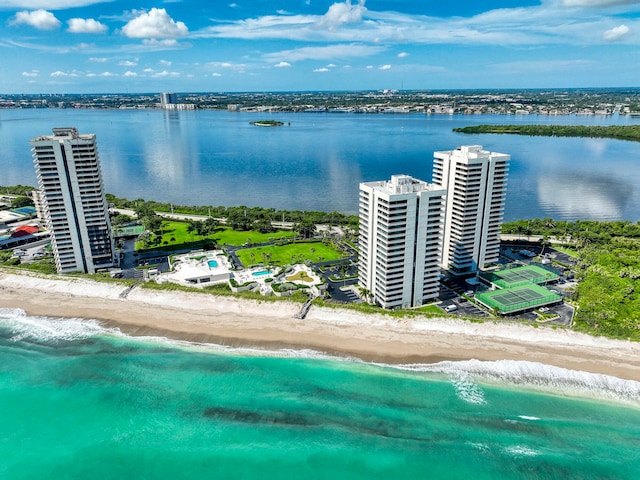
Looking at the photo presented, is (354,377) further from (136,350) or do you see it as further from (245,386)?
(136,350)

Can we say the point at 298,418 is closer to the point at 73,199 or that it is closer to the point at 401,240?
the point at 401,240

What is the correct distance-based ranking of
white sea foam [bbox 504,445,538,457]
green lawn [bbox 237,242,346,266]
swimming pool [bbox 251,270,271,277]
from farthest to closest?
1. green lawn [bbox 237,242,346,266]
2. swimming pool [bbox 251,270,271,277]
3. white sea foam [bbox 504,445,538,457]

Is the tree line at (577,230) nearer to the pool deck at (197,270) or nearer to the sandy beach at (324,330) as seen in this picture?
the sandy beach at (324,330)

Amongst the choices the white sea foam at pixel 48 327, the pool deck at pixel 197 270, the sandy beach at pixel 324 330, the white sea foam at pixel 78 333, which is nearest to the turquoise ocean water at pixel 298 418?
the white sea foam at pixel 78 333

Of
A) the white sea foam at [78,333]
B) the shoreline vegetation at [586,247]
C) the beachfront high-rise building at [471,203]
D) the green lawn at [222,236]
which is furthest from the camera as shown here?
the green lawn at [222,236]

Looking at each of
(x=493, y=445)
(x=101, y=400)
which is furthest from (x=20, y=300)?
(x=493, y=445)

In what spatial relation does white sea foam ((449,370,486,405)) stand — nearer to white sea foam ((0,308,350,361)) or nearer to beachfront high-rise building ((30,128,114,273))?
white sea foam ((0,308,350,361))

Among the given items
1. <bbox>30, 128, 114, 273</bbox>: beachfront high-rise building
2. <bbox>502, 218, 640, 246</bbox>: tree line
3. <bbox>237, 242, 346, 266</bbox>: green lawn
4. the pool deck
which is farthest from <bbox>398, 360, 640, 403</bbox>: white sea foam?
<bbox>30, 128, 114, 273</bbox>: beachfront high-rise building

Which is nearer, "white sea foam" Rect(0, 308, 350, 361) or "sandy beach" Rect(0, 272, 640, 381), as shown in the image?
"sandy beach" Rect(0, 272, 640, 381)
